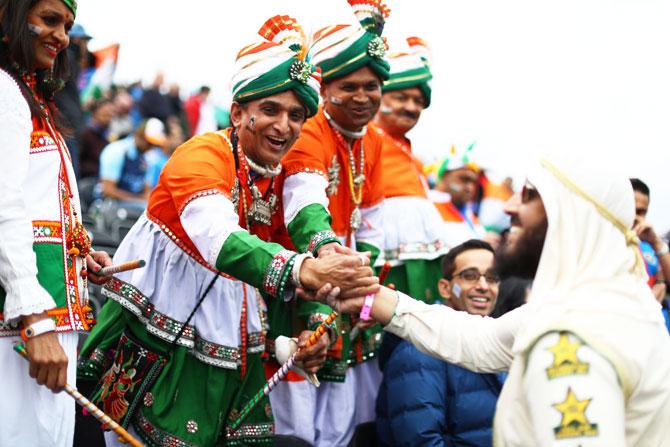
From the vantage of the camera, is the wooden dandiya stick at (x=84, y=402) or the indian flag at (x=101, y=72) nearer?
the wooden dandiya stick at (x=84, y=402)

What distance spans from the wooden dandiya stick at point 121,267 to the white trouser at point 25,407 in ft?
1.39

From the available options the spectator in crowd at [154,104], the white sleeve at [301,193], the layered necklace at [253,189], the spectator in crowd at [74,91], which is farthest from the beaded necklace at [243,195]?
the spectator in crowd at [154,104]

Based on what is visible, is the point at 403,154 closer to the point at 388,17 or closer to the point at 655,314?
the point at 388,17

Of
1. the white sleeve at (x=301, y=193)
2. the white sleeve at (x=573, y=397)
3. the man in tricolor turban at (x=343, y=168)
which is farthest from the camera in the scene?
the man in tricolor turban at (x=343, y=168)

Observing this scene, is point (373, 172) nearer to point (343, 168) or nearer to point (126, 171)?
point (343, 168)

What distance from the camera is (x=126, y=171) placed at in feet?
34.5

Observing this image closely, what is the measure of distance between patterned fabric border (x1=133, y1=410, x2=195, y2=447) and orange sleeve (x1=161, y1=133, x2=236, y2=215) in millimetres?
864

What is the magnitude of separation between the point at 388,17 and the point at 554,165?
98.2 inches

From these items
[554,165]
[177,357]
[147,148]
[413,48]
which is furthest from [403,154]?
[147,148]

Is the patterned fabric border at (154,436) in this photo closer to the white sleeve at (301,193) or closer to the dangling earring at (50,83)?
the white sleeve at (301,193)

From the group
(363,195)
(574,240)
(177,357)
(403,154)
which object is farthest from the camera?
(403,154)

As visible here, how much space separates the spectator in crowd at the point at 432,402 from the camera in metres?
4.62

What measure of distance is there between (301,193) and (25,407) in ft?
5.19

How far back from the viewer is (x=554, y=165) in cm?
292
